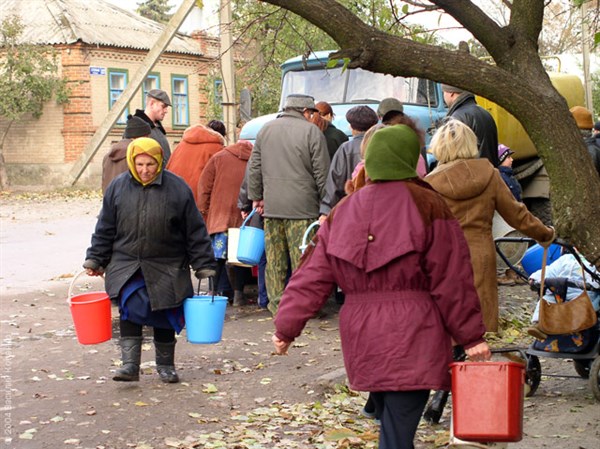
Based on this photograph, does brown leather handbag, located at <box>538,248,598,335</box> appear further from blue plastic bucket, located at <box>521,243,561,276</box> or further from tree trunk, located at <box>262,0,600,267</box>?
tree trunk, located at <box>262,0,600,267</box>

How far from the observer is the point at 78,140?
39.2 m

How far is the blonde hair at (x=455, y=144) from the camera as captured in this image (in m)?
7.25

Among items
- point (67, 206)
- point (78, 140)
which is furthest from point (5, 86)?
point (67, 206)

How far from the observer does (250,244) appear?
35.4 ft

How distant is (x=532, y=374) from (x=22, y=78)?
32582 mm

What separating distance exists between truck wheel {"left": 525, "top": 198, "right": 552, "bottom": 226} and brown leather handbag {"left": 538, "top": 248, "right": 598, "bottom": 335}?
23.9ft

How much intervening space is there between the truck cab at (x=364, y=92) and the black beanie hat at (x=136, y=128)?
7.50ft

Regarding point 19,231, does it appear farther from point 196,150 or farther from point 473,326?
point 473,326

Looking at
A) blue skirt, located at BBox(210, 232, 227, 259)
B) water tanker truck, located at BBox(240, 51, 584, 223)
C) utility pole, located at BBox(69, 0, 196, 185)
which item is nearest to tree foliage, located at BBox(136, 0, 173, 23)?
utility pole, located at BBox(69, 0, 196, 185)

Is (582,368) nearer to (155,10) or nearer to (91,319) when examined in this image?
(91,319)

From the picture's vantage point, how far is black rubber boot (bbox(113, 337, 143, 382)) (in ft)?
26.0

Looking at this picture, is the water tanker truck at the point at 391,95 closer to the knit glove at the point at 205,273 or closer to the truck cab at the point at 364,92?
the truck cab at the point at 364,92

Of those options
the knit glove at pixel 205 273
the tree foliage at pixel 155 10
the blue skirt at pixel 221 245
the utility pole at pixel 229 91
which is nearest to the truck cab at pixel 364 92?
the blue skirt at pixel 221 245

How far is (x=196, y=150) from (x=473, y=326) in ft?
25.2
